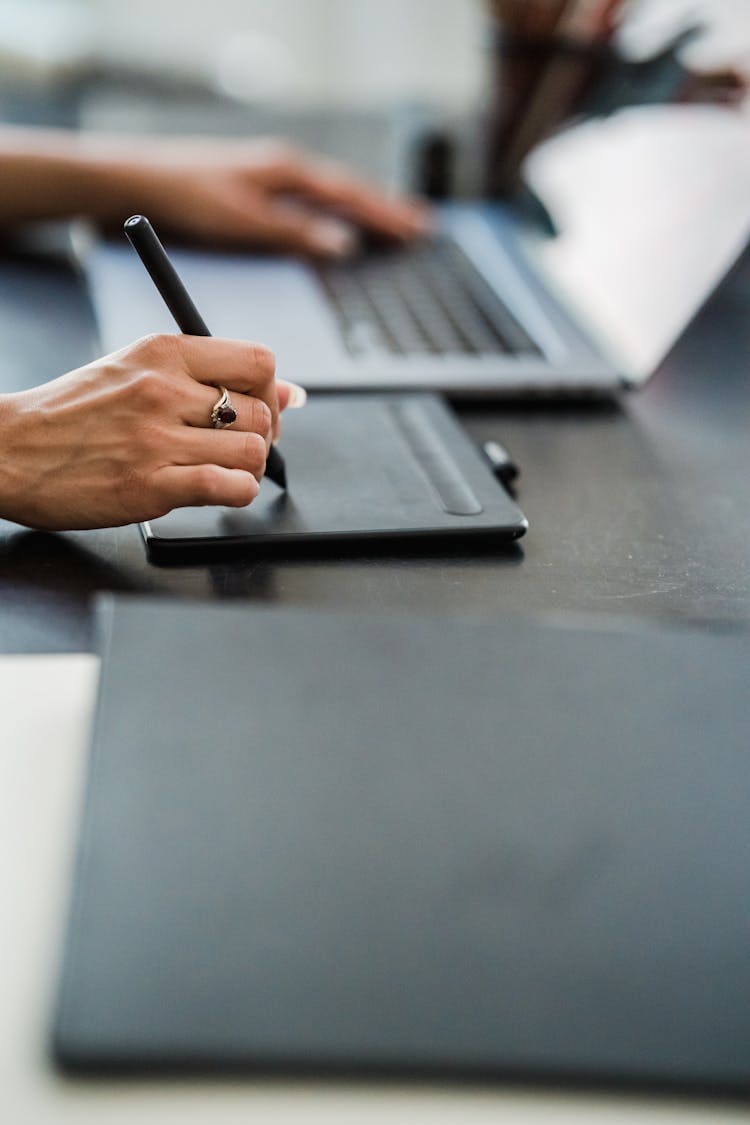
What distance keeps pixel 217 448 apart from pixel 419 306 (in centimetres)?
43

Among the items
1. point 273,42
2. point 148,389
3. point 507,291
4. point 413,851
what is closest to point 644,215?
point 507,291

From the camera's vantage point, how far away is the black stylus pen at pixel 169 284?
21.9 inches

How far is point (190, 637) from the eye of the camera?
411 millimetres

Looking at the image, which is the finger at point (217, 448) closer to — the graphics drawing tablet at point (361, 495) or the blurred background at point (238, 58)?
the graphics drawing tablet at point (361, 495)

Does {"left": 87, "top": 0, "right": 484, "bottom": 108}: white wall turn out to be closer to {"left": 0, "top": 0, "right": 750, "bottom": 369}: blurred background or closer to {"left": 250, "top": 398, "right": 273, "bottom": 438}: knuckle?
{"left": 0, "top": 0, "right": 750, "bottom": 369}: blurred background

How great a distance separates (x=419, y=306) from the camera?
97cm

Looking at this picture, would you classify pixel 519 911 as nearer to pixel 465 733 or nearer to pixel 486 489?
pixel 465 733

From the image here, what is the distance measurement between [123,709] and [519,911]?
147mm

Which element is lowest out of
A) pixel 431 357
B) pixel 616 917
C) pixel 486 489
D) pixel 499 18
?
pixel 616 917

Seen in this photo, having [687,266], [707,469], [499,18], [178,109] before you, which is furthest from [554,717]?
[178,109]

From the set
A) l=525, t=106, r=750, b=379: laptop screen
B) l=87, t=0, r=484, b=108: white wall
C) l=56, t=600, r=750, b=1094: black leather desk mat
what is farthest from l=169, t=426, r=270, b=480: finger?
l=87, t=0, r=484, b=108: white wall

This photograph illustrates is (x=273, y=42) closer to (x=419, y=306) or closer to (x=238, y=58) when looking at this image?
(x=238, y=58)

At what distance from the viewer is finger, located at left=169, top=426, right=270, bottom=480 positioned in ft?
1.94

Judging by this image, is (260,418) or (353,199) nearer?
(260,418)
